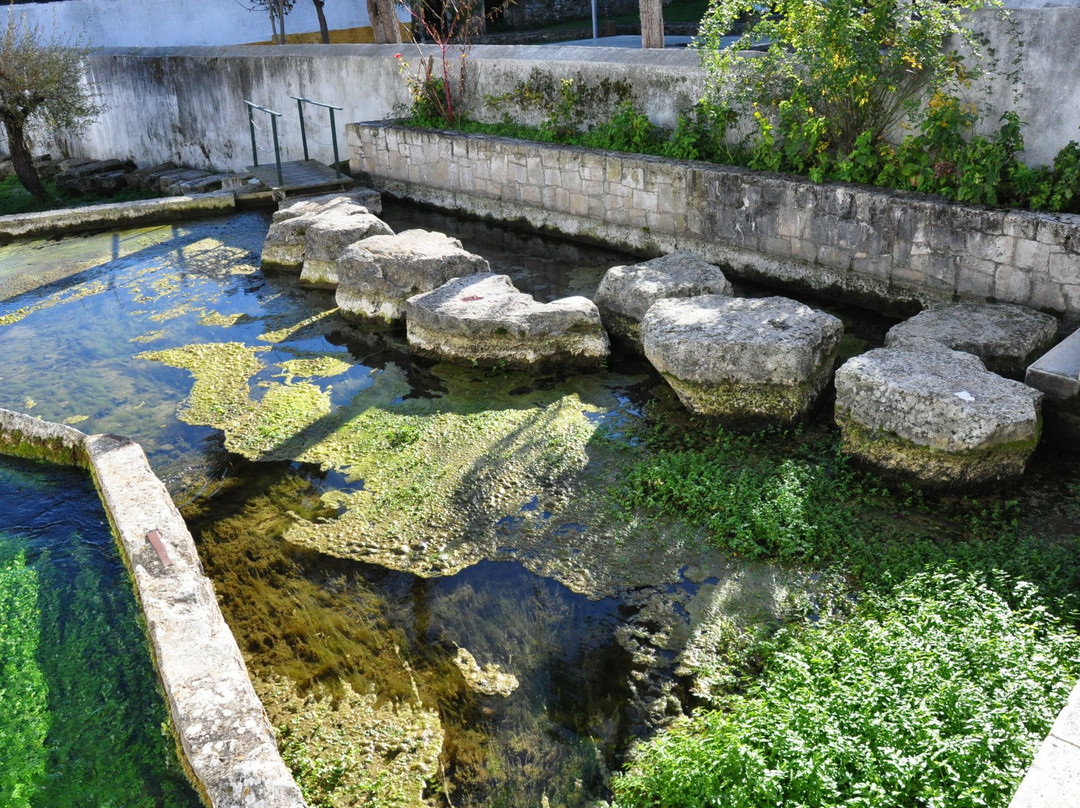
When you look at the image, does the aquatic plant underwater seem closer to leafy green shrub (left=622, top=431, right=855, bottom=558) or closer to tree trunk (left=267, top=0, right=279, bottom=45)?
leafy green shrub (left=622, top=431, right=855, bottom=558)

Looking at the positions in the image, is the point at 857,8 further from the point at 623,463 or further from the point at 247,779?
the point at 247,779

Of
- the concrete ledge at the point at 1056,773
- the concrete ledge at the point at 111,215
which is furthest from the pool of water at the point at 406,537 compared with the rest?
the concrete ledge at the point at 111,215

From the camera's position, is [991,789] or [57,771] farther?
[57,771]

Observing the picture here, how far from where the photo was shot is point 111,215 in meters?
12.3

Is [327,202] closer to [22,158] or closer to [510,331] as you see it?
[510,331]

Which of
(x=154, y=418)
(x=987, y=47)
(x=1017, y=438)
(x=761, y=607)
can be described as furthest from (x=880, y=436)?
(x=154, y=418)

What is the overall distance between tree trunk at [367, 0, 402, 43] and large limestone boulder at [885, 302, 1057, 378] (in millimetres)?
9342

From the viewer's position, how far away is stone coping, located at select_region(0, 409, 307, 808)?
337cm

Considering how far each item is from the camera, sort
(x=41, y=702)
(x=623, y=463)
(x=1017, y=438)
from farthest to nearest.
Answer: (x=623, y=463) < (x=1017, y=438) < (x=41, y=702)

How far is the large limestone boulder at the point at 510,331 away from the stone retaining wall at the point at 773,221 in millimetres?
2088

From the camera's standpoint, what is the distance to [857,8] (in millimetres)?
7746

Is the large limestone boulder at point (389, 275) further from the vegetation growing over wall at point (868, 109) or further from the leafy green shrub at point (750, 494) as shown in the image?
the leafy green shrub at point (750, 494)

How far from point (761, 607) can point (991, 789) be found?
162 cm

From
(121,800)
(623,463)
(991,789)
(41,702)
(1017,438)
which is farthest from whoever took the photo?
(623,463)
